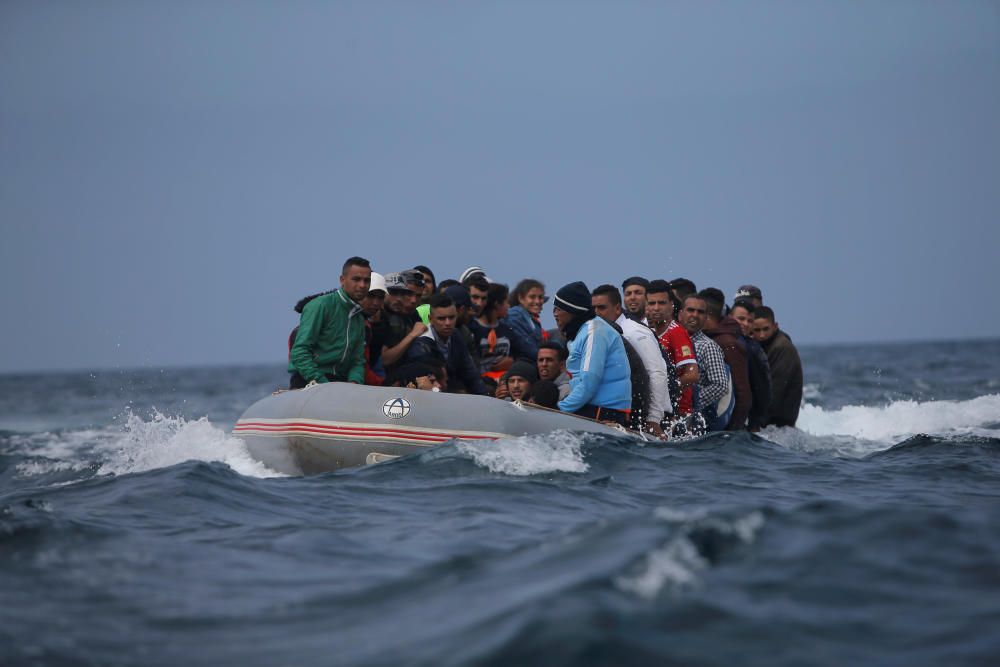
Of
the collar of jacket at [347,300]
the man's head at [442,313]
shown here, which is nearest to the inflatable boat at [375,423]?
the collar of jacket at [347,300]

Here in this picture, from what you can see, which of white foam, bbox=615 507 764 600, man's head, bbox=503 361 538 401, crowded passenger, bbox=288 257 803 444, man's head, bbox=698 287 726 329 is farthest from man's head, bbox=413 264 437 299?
white foam, bbox=615 507 764 600

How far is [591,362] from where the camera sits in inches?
333

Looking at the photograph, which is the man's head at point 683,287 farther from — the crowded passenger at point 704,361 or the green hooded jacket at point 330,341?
the green hooded jacket at point 330,341

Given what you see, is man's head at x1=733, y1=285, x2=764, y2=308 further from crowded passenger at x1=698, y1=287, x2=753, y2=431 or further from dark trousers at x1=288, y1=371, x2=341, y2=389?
dark trousers at x1=288, y1=371, x2=341, y2=389

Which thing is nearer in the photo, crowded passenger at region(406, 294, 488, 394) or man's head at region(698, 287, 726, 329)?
crowded passenger at region(406, 294, 488, 394)

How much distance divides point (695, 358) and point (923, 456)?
212 cm

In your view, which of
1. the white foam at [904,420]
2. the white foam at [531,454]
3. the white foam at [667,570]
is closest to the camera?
the white foam at [667,570]

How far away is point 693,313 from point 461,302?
217 cm

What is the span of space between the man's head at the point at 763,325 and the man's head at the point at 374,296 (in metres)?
4.47

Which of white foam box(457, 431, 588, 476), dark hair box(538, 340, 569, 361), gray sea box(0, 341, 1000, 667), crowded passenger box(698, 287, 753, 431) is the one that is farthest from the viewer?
crowded passenger box(698, 287, 753, 431)

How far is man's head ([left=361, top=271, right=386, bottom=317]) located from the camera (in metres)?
8.84

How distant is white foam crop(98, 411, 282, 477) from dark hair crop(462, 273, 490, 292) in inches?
101

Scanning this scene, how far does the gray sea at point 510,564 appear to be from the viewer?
3418 millimetres

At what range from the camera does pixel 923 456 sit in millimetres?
9414
